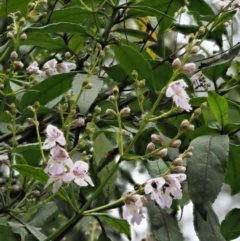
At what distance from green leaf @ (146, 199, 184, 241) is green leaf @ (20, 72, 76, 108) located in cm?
23

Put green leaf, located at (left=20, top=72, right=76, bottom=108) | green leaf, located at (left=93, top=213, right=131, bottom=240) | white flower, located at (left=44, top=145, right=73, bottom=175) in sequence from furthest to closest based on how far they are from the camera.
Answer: green leaf, located at (left=20, top=72, right=76, bottom=108)
green leaf, located at (left=93, top=213, right=131, bottom=240)
white flower, located at (left=44, top=145, right=73, bottom=175)

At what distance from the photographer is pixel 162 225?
3.00 feet

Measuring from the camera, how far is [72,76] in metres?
1.00

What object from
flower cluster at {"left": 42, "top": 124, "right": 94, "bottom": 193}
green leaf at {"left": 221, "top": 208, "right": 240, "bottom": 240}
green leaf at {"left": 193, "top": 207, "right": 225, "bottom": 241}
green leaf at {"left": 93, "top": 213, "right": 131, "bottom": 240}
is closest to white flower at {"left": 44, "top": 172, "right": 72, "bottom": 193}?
flower cluster at {"left": 42, "top": 124, "right": 94, "bottom": 193}

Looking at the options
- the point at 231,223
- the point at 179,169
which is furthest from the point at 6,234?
the point at 231,223

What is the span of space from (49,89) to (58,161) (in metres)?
0.26

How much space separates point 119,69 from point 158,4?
135 mm

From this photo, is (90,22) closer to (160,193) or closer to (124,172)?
(124,172)

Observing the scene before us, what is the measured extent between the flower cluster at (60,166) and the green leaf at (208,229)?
0.72ft

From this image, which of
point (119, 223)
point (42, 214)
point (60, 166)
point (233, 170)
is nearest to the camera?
point (60, 166)

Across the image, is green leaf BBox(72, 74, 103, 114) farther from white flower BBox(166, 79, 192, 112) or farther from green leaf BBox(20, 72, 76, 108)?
white flower BBox(166, 79, 192, 112)

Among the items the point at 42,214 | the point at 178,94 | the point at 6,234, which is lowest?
the point at 42,214

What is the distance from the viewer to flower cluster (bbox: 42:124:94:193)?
758 mm

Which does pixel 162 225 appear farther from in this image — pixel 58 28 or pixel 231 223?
pixel 58 28
